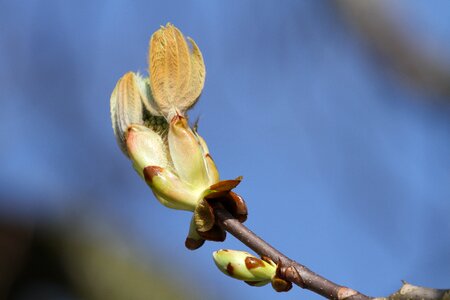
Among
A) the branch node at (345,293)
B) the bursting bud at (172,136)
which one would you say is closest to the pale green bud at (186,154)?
the bursting bud at (172,136)

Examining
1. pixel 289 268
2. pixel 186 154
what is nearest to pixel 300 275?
pixel 289 268

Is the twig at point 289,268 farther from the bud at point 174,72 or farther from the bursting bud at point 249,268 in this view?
Result: the bud at point 174,72

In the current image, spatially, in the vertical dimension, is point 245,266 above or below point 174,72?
below

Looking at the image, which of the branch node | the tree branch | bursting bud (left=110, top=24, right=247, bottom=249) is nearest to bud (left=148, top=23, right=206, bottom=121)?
bursting bud (left=110, top=24, right=247, bottom=249)

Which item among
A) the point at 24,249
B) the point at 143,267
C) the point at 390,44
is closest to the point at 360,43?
the point at 390,44

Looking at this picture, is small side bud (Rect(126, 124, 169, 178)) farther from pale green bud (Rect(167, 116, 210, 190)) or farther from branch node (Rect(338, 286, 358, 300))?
branch node (Rect(338, 286, 358, 300))

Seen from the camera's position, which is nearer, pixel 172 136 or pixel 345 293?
pixel 345 293

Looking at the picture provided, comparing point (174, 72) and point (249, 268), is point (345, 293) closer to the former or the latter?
point (249, 268)

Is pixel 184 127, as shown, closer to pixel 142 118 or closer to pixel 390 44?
pixel 142 118
